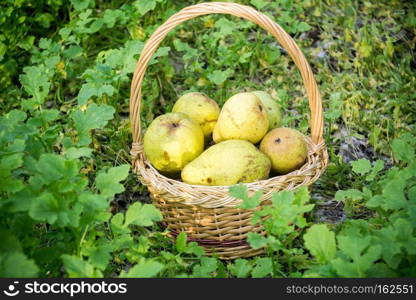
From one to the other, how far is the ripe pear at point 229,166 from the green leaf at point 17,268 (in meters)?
0.93

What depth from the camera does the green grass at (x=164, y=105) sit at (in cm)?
191

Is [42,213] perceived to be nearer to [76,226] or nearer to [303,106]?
[76,226]

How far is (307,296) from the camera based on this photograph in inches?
69.2

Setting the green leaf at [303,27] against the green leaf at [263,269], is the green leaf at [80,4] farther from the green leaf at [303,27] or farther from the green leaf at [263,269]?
the green leaf at [263,269]

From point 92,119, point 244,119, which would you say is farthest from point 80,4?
point 244,119

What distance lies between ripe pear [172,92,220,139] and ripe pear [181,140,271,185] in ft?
0.85

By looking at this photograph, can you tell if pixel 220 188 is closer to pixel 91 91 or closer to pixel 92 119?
pixel 92 119

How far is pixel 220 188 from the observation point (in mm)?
2246

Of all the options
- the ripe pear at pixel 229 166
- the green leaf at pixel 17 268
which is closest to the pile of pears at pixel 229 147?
the ripe pear at pixel 229 166

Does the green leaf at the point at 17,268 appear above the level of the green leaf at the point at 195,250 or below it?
below

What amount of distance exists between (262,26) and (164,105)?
129 cm

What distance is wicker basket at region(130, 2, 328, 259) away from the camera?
2.28 m

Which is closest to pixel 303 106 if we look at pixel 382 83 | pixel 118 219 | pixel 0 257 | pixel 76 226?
pixel 382 83

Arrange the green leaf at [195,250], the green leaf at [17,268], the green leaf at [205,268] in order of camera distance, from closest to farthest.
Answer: the green leaf at [17,268]
the green leaf at [205,268]
the green leaf at [195,250]
